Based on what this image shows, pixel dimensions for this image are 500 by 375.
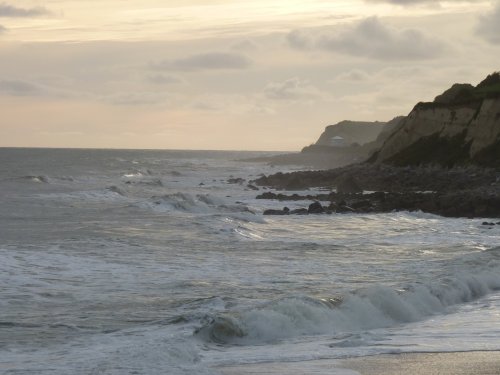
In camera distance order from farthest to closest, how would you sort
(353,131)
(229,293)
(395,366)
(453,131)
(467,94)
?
(353,131), (467,94), (453,131), (229,293), (395,366)

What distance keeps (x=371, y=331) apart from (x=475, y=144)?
1765 inches

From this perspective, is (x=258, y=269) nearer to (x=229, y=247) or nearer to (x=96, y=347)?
(x=229, y=247)

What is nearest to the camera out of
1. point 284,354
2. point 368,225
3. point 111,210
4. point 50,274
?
point 284,354

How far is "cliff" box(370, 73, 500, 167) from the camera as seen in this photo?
186 ft

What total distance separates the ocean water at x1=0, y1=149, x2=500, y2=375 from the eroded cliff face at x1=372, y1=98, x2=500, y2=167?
25.4 meters

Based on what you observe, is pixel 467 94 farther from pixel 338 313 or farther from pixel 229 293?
pixel 338 313

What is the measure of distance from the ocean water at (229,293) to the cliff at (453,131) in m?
25.7

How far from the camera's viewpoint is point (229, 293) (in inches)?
675

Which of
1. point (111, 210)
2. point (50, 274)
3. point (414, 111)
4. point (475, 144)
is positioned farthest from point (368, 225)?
point (414, 111)

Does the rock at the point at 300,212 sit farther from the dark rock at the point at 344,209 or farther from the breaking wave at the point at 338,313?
the breaking wave at the point at 338,313

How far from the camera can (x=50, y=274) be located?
62.1 ft

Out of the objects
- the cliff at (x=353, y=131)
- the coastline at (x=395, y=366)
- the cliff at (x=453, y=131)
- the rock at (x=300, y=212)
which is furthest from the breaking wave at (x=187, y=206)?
the cliff at (x=353, y=131)

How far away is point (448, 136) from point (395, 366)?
52968 mm

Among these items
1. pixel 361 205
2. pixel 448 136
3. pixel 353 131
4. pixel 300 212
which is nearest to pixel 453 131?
pixel 448 136
